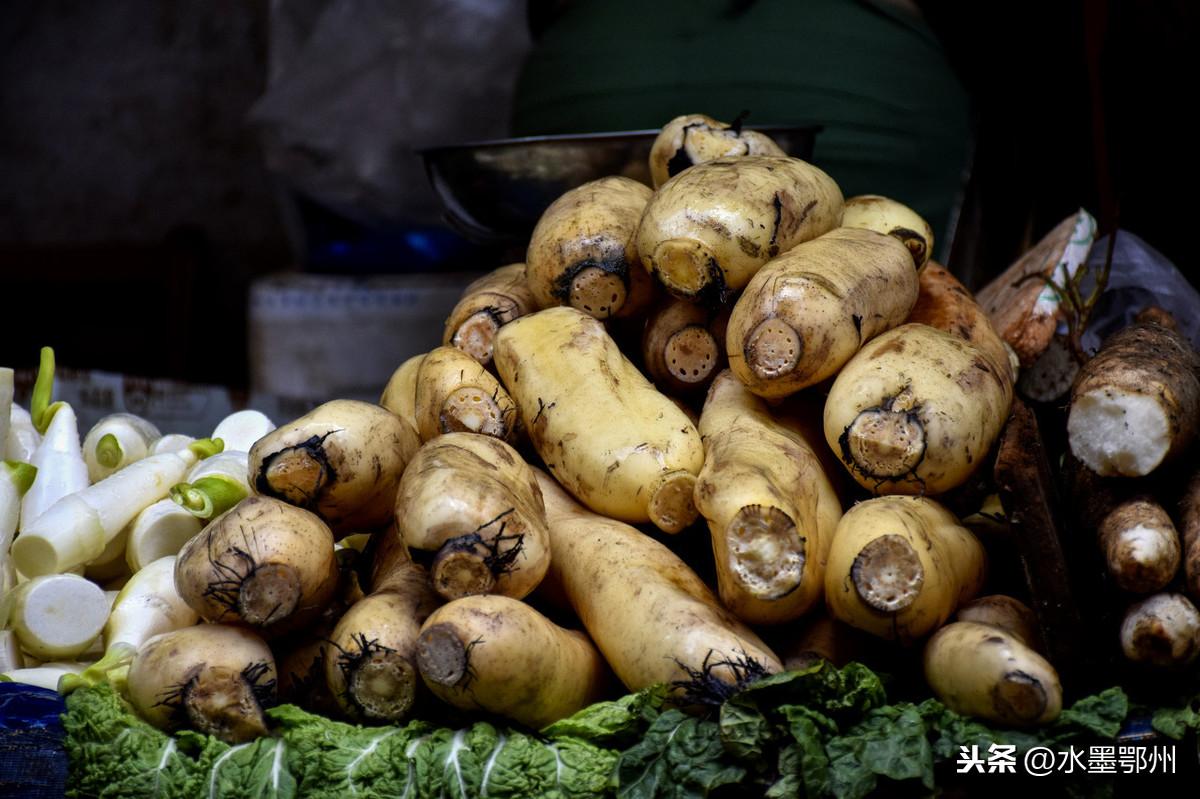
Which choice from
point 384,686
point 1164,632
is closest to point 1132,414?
point 1164,632

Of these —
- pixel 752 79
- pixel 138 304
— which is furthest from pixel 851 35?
pixel 138 304

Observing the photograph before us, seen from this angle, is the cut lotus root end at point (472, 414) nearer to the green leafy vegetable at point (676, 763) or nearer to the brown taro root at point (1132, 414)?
the green leafy vegetable at point (676, 763)

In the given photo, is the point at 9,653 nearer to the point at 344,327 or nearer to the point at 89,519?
the point at 89,519

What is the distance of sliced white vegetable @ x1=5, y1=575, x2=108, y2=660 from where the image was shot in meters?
1.72

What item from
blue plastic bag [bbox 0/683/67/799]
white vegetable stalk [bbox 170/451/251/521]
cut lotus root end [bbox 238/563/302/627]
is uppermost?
cut lotus root end [bbox 238/563/302/627]

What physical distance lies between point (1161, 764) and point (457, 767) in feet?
2.69

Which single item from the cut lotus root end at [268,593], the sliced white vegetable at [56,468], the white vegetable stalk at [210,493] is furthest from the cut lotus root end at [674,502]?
the sliced white vegetable at [56,468]

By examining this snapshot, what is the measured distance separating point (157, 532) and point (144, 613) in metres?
0.19

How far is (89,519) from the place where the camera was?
1.81 m

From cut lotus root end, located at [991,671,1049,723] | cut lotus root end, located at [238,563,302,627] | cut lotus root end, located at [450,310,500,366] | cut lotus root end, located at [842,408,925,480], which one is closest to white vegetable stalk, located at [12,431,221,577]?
cut lotus root end, located at [238,563,302,627]

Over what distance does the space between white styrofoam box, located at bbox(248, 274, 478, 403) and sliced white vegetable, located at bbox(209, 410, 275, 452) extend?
1.73m

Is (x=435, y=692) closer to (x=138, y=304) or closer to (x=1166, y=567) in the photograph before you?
(x=1166, y=567)

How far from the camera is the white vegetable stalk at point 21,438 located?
2084 millimetres

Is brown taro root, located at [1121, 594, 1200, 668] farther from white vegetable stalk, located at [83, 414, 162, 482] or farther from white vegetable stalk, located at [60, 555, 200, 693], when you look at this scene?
white vegetable stalk, located at [83, 414, 162, 482]
